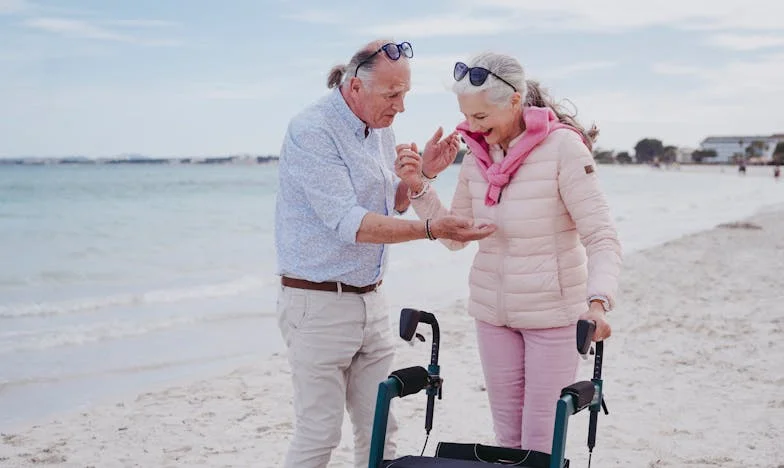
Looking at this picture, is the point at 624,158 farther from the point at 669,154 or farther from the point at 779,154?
the point at 779,154

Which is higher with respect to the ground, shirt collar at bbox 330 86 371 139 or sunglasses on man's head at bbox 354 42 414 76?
sunglasses on man's head at bbox 354 42 414 76

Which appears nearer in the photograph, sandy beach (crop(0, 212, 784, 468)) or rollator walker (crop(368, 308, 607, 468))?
rollator walker (crop(368, 308, 607, 468))

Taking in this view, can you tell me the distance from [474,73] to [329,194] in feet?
1.98

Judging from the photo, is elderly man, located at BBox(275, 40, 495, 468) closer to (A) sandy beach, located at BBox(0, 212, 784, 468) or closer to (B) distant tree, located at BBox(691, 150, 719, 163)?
(A) sandy beach, located at BBox(0, 212, 784, 468)

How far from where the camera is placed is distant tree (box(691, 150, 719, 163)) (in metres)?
141

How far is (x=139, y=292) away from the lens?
11.6 meters

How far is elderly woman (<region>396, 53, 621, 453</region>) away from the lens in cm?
270

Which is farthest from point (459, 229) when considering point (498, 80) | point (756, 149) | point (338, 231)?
point (756, 149)

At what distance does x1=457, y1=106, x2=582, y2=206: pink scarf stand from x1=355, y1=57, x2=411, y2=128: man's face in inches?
10.5

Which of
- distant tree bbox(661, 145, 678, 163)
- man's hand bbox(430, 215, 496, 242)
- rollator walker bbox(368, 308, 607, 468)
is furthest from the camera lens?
distant tree bbox(661, 145, 678, 163)

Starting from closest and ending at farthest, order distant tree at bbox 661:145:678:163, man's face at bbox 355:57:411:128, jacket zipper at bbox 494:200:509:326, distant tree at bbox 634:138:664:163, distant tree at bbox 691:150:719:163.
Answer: man's face at bbox 355:57:411:128, jacket zipper at bbox 494:200:509:326, distant tree at bbox 691:150:719:163, distant tree at bbox 661:145:678:163, distant tree at bbox 634:138:664:163

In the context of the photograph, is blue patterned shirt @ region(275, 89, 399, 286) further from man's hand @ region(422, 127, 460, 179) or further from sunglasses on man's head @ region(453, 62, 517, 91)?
sunglasses on man's head @ region(453, 62, 517, 91)

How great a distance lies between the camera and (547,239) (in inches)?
110

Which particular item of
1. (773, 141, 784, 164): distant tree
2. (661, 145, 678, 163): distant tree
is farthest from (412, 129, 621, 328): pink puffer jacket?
(661, 145, 678, 163): distant tree
